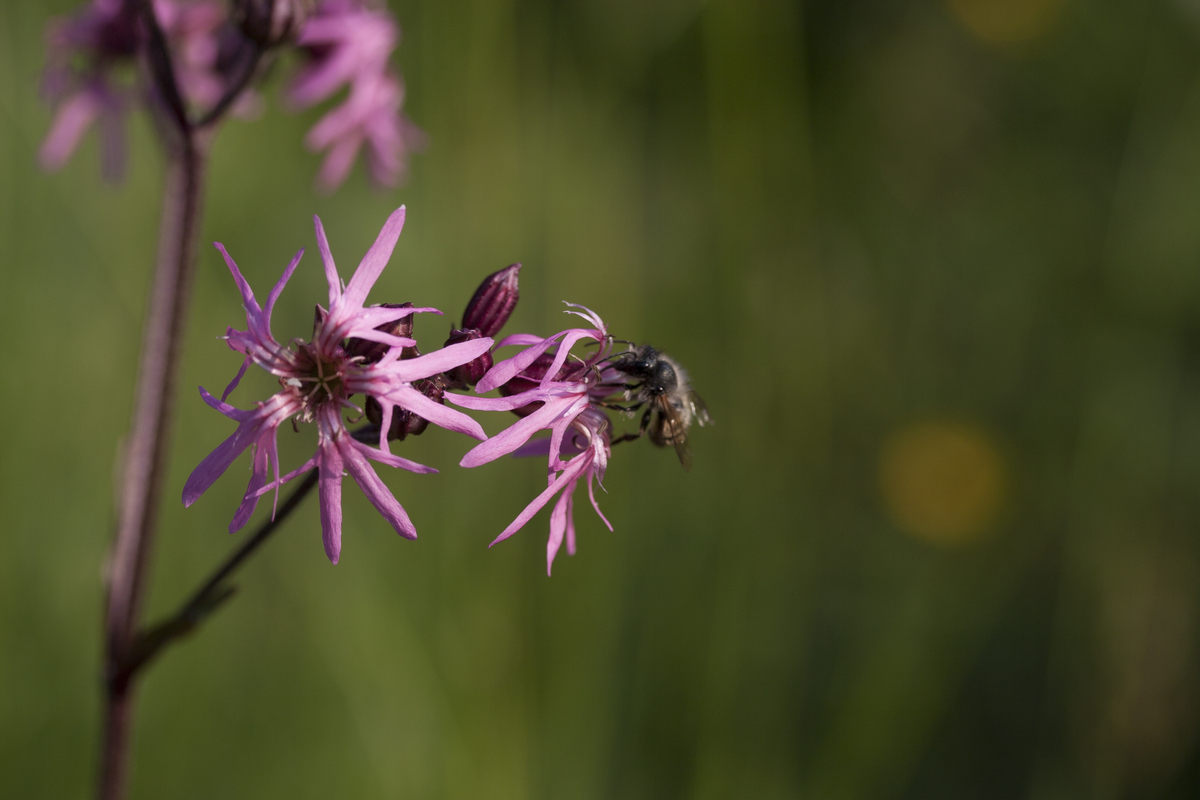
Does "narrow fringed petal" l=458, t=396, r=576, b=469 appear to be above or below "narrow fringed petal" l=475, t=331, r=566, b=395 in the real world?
below

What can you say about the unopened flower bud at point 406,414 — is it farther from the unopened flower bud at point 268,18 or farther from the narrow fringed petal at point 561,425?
the unopened flower bud at point 268,18

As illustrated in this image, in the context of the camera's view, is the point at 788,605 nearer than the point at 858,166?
Yes

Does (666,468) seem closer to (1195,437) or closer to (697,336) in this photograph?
(697,336)

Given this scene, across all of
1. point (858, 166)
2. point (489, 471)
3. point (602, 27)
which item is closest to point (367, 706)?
point (489, 471)

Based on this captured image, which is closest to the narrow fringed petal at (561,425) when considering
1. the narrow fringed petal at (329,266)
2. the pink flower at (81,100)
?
the narrow fringed petal at (329,266)

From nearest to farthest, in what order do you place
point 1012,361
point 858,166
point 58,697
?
point 58,697 → point 1012,361 → point 858,166

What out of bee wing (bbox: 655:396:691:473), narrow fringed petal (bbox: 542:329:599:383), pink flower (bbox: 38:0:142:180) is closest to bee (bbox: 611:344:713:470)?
bee wing (bbox: 655:396:691:473)

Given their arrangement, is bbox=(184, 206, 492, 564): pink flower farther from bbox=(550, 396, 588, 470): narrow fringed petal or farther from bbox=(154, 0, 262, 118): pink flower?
bbox=(154, 0, 262, 118): pink flower
